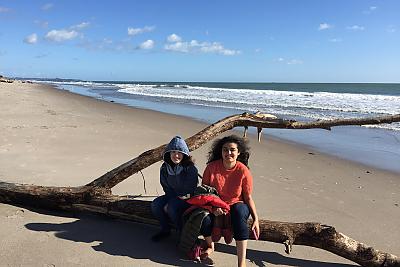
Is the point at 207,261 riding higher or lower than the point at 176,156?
lower

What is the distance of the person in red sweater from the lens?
11.7ft

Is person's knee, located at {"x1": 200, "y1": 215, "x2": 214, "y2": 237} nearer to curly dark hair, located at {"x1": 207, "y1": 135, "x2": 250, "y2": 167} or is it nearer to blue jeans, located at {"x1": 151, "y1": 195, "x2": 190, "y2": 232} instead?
blue jeans, located at {"x1": 151, "y1": 195, "x2": 190, "y2": 232}

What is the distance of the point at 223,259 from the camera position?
3729 mm

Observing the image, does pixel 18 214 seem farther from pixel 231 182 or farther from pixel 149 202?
pixel 231 182

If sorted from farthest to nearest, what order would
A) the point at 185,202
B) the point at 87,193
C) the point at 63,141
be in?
1. the point at 63,141
2. the point at 87,193
3. the point at 185,202

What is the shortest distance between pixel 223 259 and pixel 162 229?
0.69 meters

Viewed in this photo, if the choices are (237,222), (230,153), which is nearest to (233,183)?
(230,153)

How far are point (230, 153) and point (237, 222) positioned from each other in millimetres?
636

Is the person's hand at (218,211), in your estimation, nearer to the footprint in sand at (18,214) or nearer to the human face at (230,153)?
the human face at (230,153)

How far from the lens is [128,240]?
4.01m

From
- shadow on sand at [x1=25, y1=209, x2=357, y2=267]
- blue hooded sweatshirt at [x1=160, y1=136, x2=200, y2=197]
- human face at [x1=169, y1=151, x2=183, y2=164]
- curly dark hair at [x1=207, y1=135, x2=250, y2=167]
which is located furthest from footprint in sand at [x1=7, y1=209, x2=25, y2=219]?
curly dark hair at [x1=207, y1=135, x2=250, y2=167]

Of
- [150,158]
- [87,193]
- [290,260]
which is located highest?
[150,158]

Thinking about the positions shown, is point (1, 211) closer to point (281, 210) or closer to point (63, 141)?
point (281, 210)

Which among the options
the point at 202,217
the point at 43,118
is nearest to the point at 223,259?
the point at 202,217
